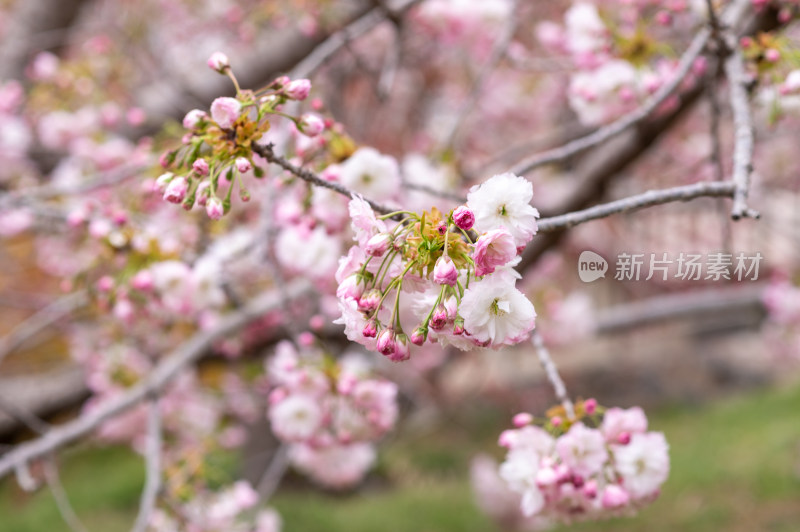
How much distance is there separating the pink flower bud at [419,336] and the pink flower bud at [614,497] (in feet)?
1.67

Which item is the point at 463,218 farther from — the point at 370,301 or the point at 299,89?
the point at 299,89

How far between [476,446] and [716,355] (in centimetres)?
385

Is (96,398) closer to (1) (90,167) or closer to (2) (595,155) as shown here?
(1) (90,167)

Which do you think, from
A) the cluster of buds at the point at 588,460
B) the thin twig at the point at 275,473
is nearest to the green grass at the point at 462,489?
the thin twig at the point at 275,473

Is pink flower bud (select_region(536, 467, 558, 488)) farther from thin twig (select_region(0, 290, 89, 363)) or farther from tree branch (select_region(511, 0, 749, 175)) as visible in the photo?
thin twig (select_region(0, 290, 89, 363))

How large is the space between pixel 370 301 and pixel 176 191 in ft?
1.07

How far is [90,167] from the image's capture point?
255 centimetres

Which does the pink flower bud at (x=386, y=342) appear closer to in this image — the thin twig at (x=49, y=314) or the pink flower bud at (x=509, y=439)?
the pink flower bud at (x=509, y=439)

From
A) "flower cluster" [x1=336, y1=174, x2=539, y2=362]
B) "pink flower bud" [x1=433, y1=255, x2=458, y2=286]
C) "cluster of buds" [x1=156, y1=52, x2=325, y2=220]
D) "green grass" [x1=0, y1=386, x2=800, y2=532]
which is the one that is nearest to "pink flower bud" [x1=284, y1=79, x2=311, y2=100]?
"cluster of buds" [x1=156, y1=52, x2=325, y2=220]

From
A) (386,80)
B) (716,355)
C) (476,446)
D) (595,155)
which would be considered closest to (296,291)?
(386,80)

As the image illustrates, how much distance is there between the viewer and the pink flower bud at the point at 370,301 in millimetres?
821

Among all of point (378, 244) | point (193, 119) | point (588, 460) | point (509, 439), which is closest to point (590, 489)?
point (588, 460)

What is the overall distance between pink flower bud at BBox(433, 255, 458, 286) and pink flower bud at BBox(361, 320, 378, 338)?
104mm

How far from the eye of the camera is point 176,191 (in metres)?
0.92
